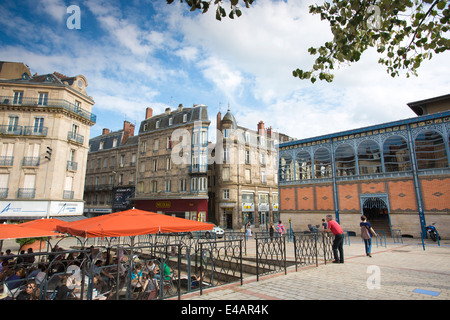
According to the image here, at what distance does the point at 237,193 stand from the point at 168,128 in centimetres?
1289

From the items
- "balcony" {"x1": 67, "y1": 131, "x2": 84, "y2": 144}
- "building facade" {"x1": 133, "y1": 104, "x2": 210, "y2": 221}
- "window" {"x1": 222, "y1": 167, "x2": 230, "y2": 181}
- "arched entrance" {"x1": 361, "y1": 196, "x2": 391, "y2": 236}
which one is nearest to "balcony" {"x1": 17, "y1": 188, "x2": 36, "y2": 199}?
"balcony" {"x1": 67, "y1": 131, "x2": 84, "y2": 144}

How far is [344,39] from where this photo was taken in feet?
16.1

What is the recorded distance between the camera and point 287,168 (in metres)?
25.2

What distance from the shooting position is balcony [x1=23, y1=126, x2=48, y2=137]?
23938 millimetres

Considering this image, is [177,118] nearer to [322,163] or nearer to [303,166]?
[303,166]

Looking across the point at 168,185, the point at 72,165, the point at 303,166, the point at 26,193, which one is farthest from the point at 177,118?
the point at 26,193

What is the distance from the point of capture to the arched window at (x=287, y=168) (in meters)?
Answer: 24.9

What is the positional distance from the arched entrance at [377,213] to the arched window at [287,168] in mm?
6644

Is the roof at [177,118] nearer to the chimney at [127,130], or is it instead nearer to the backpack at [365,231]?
the chimney at [127,130]

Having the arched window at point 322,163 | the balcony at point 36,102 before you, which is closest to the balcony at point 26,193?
the balcony at point 36,102

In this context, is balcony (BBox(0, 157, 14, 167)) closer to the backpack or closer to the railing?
the railing
